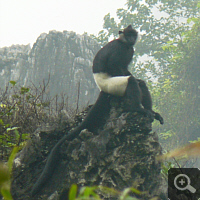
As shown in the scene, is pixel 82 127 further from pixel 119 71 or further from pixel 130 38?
pixel 130 38

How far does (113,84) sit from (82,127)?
76 cm

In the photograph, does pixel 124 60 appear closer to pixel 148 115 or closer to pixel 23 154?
pixel 148 115

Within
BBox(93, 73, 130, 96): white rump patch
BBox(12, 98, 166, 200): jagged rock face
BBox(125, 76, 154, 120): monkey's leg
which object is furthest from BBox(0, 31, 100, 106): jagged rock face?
BBox(12, 98, 166, 200): jagged rock face

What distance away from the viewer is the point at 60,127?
3.34 metres

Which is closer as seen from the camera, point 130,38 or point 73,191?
point 73,191

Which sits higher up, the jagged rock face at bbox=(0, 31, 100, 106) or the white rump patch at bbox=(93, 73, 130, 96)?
the jagged rock face at bbox=(0, 31, 100, 106)

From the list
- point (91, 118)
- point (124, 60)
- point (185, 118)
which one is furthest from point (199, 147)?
point (185, 118)

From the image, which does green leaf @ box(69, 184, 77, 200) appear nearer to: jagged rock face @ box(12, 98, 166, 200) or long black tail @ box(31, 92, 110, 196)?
jagged rock face @ box(12, 98, 166, 200)

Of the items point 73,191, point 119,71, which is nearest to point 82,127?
point 119,71

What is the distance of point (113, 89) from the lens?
3.63 m

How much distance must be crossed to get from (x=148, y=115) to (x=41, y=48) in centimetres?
1290

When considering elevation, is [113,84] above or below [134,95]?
above

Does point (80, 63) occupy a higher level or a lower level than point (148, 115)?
higher

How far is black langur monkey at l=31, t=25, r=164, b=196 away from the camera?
3.12 metres
